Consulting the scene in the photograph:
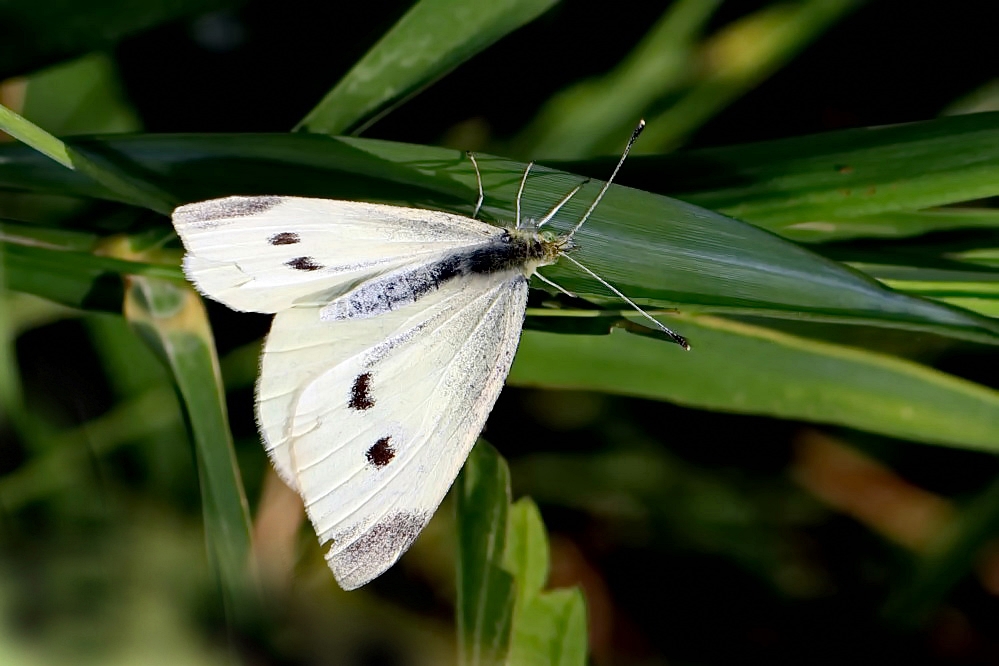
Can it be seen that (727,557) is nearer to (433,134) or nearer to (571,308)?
(571,308)

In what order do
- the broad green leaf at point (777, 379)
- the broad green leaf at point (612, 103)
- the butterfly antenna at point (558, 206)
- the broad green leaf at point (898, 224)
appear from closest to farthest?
the butterfly antenna at point (558, 206)
the broad green leaf at point (898, 224)
the broad green leaf at point (777, 379)
the broad green leaf at point (612, 103)

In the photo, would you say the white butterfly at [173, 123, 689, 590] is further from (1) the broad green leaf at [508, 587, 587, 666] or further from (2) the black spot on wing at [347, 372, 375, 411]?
(1) the broad green leaf at [508, 587, 587, 666]

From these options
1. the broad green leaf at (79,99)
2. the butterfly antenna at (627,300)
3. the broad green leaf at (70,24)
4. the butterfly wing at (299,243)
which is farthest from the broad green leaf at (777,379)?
the broad green leaf at (79,99)

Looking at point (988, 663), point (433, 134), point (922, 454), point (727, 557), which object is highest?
point (433, 134)

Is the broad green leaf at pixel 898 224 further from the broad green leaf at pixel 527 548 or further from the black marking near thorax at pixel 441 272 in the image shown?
the broad green leaf at pixel 527 548

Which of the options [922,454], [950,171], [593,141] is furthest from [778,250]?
[922,454]

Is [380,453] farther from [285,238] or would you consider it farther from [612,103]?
[612,103]

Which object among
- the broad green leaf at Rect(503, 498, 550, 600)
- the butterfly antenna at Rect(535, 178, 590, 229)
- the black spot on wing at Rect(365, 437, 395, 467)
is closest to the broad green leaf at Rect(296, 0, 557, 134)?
the butterfly antenna at Rect(535, 178, 590, 229)
